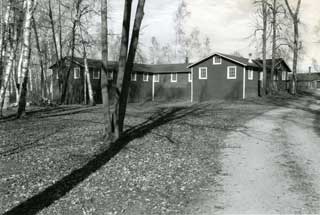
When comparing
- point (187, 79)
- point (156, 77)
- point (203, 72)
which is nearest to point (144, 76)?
point (156, 77)

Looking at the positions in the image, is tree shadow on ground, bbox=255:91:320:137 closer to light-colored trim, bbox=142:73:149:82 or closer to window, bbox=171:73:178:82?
window, bbox=171:73:178:82

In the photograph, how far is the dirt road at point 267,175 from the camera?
6.42 metres

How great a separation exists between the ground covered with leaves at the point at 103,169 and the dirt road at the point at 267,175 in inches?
16.4

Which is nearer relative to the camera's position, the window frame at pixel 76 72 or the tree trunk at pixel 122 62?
the tree trunk at pixel 122 62

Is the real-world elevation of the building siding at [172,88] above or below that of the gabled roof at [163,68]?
below

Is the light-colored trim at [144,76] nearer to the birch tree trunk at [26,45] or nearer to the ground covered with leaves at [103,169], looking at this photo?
the birch tree trunk at [26,45]

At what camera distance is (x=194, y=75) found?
132 feet

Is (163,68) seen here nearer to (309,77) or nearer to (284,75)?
(284,75)

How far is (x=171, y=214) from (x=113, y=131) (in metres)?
5.91

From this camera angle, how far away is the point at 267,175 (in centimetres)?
839

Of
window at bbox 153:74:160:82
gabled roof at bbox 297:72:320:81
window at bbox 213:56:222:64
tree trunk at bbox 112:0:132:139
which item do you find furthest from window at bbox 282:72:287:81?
tree trunk at bbox 112:0:132:139

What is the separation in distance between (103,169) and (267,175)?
157 inches

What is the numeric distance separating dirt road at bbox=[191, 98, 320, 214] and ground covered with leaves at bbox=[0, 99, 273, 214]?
16.4 inches

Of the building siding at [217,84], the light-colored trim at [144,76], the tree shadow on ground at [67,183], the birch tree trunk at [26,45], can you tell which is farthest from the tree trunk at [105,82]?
the light-colored trim at [144,76]
